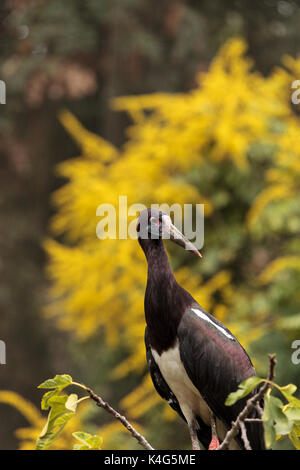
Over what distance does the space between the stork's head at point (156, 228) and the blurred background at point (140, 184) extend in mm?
2642

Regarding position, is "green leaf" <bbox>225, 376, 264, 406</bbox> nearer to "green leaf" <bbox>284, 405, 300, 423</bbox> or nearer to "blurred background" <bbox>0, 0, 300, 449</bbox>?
"green leaf" <bbox>284, 405, 300, 423</bbox>

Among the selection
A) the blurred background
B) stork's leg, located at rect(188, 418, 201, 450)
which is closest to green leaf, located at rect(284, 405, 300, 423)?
stork's leg, located at rect(188, 418, 201, 450)

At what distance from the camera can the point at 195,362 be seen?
178 centimetres

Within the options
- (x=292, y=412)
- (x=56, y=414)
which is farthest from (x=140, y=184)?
(x=292, y=412)

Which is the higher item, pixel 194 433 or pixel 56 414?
pixel 56 414

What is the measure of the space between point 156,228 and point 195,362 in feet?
1.63

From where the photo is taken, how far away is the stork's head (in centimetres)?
141

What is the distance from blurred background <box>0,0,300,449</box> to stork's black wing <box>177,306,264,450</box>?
7.18 ft

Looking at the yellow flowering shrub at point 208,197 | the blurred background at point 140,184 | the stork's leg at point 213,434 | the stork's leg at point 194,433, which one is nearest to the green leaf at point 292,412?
the stork's leg at point 213,434

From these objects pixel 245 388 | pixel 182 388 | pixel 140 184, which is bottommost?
pixel 182 388

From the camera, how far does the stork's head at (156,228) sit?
141cm

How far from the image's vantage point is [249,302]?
15.3 ft

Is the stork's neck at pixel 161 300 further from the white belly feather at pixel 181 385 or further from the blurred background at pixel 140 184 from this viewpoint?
the blurred background at pixel 140 184

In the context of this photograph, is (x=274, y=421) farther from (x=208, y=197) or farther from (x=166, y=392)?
(x=208, y=197)
